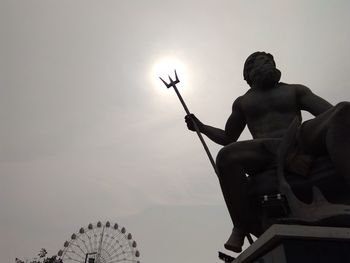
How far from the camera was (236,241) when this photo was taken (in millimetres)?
4012

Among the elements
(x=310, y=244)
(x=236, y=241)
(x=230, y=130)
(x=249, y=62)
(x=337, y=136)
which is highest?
(x=249, y=62)

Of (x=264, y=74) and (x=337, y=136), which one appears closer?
(x=337, y=136)

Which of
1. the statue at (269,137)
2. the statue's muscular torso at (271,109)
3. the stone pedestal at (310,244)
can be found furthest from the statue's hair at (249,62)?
the stone pedestal at (310,244)

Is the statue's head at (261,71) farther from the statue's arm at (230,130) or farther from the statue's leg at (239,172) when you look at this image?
the statue's leg at (239,172)

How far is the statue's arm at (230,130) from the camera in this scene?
5.38 meters

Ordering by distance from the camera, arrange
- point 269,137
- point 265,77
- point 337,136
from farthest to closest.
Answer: point 265,77 < point 269,137 < point 337,136

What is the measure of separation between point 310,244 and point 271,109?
2333 mm

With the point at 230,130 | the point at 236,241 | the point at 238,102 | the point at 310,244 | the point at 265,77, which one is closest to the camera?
the point at 310,244

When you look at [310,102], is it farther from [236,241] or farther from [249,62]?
[236,241]

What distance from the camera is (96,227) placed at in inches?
1062

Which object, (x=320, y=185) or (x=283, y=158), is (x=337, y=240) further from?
(x=283, y=158)

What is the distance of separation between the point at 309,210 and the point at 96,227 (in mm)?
25500

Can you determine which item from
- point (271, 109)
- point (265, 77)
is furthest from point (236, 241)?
point (265, 77)

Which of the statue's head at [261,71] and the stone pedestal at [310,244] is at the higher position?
the statue's head at [261,71]
